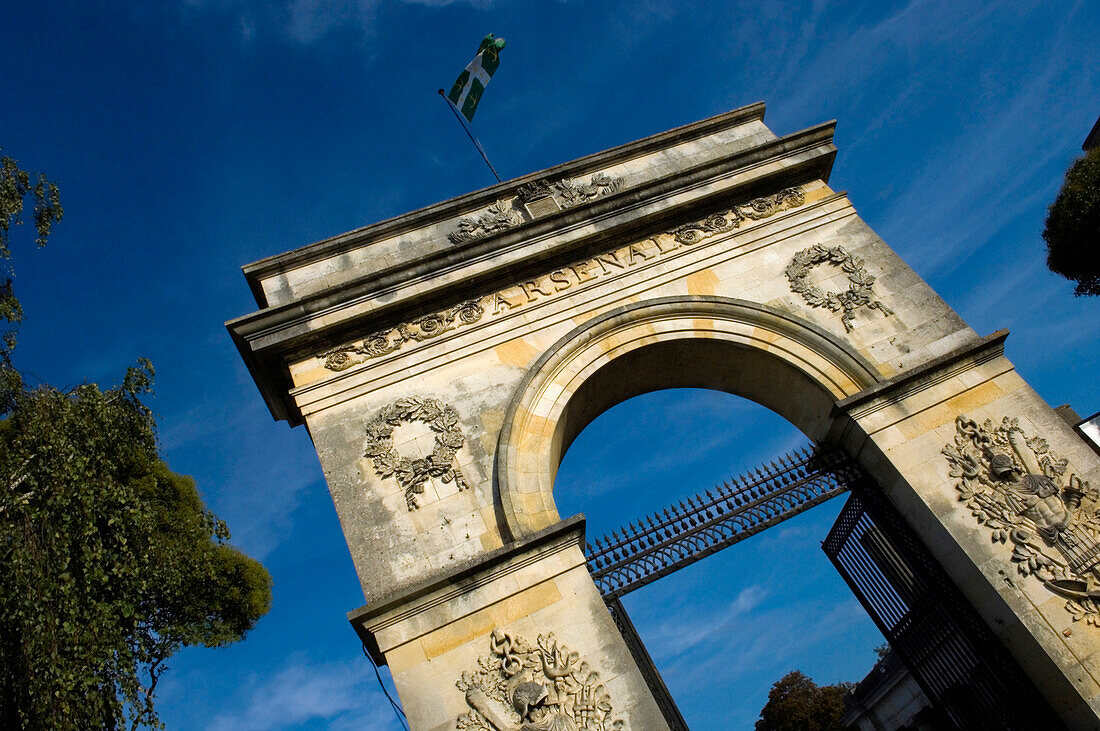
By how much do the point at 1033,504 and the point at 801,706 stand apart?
26975mm

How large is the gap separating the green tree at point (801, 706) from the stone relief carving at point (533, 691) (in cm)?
2551

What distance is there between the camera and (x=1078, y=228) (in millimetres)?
15328

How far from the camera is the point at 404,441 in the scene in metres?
8.24

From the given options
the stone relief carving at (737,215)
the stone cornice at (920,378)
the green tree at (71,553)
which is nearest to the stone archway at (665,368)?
the stone cornice at (920,378)

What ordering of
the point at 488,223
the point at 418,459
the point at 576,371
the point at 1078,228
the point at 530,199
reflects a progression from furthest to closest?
1. the point at 1078,228
2. the point at 530,199
3. the point at 488,223
4. the point at 576,371
5. the point at 418,459

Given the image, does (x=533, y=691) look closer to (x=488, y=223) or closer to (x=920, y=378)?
(x=920, y=378)

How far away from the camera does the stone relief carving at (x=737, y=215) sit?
382 inches

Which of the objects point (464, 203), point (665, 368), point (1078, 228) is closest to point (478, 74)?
point (464, 203)

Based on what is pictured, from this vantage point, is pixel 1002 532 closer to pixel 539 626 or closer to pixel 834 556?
pixel 834 556

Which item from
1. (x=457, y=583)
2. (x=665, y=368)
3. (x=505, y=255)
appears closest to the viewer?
(x=457, y=583)

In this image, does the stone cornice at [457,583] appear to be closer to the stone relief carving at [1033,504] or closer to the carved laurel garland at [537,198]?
the carved laurel garland at [537,198]

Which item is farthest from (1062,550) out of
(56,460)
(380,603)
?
(56,460)

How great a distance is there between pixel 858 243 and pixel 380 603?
7.29 metres

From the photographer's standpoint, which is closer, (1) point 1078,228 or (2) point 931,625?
(2) point 931,625
